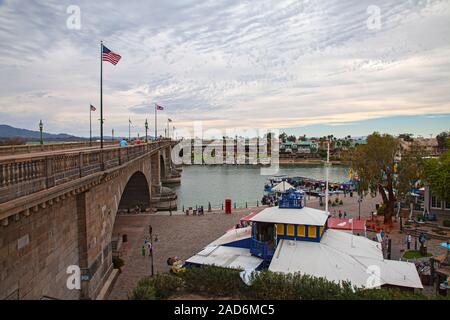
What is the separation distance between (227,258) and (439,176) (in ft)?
72.6

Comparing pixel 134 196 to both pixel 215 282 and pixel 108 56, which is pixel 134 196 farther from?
pixel 215 282

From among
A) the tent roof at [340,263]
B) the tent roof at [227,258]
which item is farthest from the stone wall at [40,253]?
the tent roof at [340,263]

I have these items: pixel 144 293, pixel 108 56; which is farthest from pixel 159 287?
pixel 108 56

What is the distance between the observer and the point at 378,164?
108 feet

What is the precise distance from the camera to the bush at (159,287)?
12.9 m

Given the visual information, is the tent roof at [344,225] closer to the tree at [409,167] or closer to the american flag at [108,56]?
the tree at [409,167]

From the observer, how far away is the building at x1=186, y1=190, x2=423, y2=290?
16359mm

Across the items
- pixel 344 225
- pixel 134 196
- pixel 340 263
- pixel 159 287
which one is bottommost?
pixel 134 196

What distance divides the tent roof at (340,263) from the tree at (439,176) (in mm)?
14277

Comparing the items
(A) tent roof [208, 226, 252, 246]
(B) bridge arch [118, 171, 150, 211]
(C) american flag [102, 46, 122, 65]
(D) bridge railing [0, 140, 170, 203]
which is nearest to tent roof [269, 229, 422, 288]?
(A) tent roof [208, 226, 252, 246]

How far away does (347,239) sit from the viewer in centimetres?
2133
